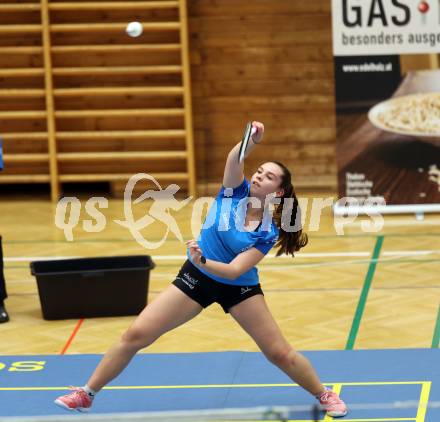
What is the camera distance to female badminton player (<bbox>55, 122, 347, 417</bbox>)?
5.82 meters

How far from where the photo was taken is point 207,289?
5.86 m

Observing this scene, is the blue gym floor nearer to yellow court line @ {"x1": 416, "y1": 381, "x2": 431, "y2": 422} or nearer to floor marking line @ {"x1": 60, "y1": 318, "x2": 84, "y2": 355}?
yellow court line @ {"x1": 416, "y1": 381, "x2": 431, "y2": 422}

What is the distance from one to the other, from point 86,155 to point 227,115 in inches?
73.7

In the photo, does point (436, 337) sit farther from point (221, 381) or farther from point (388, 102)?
point (388, 102)

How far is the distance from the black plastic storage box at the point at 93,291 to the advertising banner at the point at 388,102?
4044 mm

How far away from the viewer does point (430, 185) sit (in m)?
11.9

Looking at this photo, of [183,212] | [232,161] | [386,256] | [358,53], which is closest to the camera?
[232,161]

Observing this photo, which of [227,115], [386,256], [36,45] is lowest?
[386,256]

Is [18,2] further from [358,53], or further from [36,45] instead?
[358,53]

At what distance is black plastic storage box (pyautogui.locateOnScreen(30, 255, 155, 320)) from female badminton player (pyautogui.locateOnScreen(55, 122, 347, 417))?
2.42 meters

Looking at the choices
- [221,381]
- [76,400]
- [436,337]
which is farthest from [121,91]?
[76,400]

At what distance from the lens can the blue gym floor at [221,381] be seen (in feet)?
20.9

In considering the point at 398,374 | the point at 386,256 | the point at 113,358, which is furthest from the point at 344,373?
the point at 386,256

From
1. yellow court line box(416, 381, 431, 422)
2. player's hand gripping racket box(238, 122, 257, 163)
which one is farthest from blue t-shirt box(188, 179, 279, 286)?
yellow court line box(416, 381, 431, 422)
